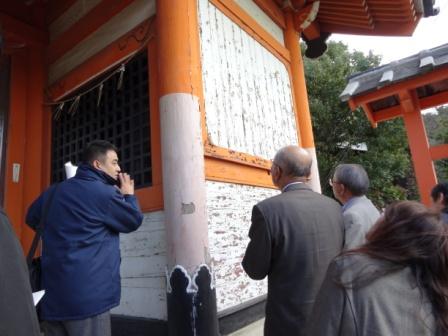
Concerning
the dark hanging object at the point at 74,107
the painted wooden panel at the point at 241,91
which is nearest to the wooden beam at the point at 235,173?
the painted wooden panel at the point at 241,91

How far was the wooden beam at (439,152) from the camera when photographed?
18.1ft

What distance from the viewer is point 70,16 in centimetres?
458

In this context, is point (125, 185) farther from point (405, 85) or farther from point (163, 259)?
point (405, 85)

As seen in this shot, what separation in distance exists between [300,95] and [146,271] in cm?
357

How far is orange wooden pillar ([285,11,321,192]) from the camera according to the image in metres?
5.13

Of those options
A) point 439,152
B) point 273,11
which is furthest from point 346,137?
point 273,11

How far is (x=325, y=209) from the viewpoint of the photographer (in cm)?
197

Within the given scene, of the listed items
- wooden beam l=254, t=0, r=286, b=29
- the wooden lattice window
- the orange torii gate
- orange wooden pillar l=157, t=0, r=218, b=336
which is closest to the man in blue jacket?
orange wooden pillar l=157, t=0, r=218, b=336

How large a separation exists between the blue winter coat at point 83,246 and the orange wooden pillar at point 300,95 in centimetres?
343

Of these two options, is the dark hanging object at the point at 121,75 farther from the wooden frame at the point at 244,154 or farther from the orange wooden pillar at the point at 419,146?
the orange wooden pillar at the point at 419,146

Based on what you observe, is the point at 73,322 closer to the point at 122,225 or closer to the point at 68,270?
the point at 68,270

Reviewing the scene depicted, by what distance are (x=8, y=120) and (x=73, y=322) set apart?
3447 millimetres

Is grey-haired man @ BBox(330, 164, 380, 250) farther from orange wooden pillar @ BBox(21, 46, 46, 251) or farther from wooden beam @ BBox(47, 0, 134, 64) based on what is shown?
orange wooden pillar @ BBox(21, 46, 46, 251)

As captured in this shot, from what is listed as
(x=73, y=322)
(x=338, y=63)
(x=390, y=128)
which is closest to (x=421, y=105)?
(x=73, y=322)
